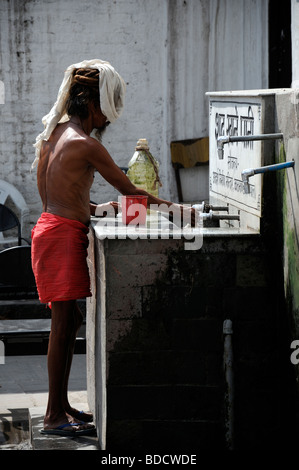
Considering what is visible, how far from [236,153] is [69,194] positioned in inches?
37.8

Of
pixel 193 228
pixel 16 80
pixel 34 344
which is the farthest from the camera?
pixel 16 80

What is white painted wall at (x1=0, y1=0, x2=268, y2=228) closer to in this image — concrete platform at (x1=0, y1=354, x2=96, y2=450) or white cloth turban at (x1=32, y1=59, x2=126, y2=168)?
concrete platform at (x1=0, y1=354, x2=96, y2=450)

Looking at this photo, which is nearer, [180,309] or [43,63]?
[180,309]

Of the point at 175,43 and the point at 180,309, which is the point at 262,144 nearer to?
the point at 180,309

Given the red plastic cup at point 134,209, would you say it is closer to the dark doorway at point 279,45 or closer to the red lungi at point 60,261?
the red lungi at point 60,261

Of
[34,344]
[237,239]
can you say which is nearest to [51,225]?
[237,239]

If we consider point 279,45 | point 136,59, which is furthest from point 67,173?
point 279,45

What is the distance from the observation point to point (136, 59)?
32.5 ft

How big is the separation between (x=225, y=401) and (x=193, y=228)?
0.95 meters

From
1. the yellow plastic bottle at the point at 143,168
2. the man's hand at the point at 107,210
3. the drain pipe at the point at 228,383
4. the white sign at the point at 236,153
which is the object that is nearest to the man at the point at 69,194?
the white sign at the point at 236,153

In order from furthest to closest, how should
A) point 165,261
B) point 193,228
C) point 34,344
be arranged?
point 34,344
point 193,228
point 165,261

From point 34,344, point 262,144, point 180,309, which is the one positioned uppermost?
point 262,144

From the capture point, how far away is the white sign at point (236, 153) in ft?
15.7

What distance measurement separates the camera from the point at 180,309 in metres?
4.72
